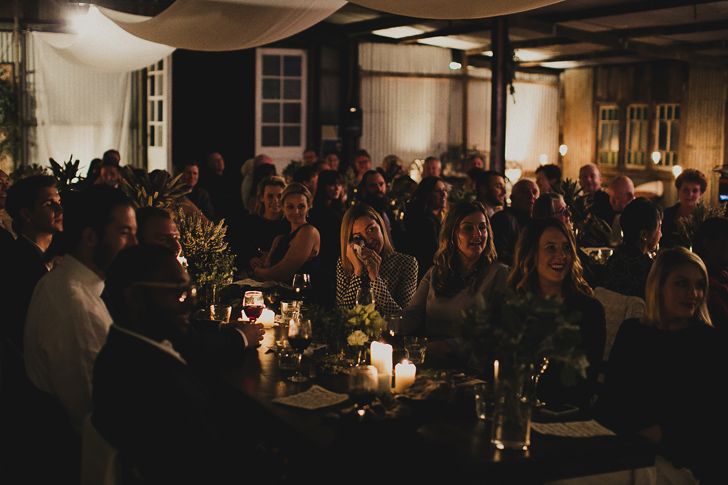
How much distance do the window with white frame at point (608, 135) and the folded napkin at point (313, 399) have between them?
15327 millimetres

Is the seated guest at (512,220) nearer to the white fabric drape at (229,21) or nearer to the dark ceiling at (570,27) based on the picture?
the white fabric drape at (229,21)

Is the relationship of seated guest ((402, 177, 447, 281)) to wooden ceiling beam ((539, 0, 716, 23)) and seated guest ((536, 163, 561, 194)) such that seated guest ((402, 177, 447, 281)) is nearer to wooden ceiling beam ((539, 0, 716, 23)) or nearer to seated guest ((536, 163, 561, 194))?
seated guest ((536, 163, 561, 194))

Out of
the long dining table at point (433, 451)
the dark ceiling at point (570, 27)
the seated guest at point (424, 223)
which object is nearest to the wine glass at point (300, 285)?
the long dining table at point (433, 451)

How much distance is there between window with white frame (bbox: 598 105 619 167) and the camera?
668 inches

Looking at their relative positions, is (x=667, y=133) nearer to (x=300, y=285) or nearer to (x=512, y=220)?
(x=512, y=220)

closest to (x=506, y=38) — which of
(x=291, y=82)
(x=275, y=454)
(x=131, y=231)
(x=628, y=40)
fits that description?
(x=628, y=40)

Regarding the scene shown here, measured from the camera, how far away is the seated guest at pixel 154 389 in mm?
2170

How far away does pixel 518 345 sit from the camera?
7.69 feet

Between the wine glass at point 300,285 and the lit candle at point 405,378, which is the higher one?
the wine glass at point 300,285

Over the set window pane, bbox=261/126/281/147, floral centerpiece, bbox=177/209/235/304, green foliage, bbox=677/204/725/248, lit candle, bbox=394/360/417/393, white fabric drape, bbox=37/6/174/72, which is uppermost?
white fabric drape, bbox=37/6/174/72

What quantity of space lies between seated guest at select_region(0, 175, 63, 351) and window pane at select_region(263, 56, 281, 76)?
30.3ft

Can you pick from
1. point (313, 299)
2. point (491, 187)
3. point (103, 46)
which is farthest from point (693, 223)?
point (103, 46)

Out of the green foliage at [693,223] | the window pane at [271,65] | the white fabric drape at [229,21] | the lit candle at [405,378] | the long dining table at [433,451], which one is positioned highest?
the window pane at [271,65]

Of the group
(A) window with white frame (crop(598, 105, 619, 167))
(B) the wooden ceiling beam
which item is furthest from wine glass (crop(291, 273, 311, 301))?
(A) window with white frame (crop(598, 105, 619, 167))
